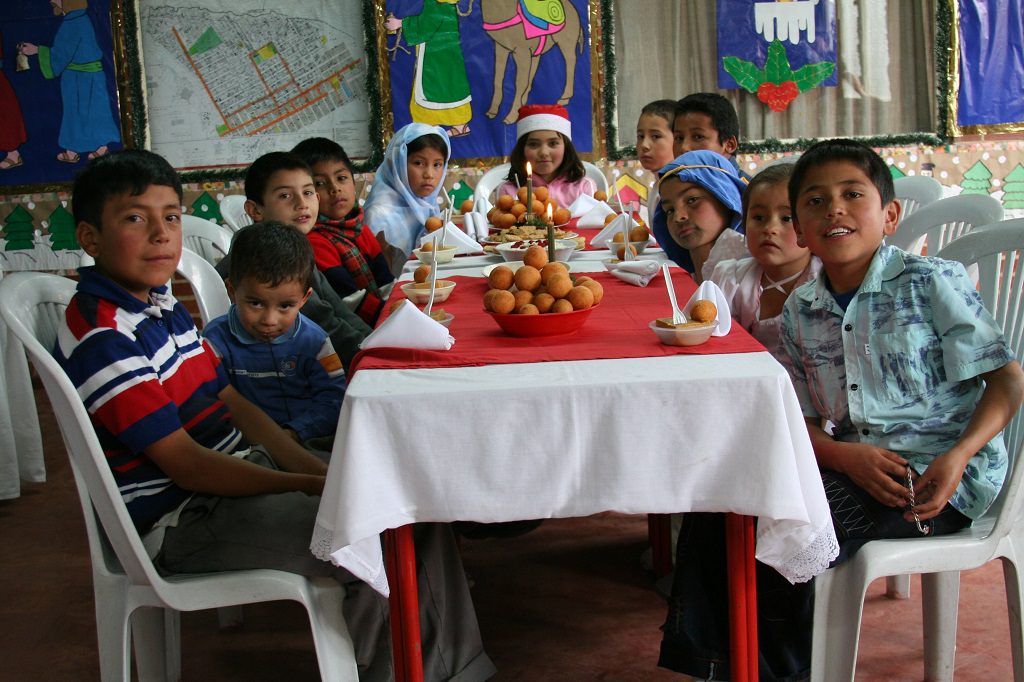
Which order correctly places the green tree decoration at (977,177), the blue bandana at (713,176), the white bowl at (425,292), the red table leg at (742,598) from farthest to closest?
the green tree decoration at (977,177), the blue bandana at (713,176), the white bowl at (425,292), the red table leg at (742,598)

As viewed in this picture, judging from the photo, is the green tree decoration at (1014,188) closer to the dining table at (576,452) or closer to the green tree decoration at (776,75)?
the green tree decoration at (776,75)

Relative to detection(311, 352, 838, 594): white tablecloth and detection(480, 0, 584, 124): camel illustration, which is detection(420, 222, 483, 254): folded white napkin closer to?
detection(311, 352, 838, 594): white tablecloth

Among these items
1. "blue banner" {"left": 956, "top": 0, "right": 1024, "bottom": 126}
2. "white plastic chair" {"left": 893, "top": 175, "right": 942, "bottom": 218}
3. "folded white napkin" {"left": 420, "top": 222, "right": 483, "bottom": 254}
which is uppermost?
"blue banner" {"left": 956, "top": 0, "right": 1024, "bottom": 126}

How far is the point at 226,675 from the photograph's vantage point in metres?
1.95

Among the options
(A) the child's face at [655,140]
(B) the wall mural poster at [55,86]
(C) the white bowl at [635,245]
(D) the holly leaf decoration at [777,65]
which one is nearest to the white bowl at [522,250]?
(C) the white bowl at [635,245]

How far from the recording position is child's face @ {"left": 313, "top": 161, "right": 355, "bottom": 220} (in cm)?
303

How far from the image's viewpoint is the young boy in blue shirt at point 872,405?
1.47 metres

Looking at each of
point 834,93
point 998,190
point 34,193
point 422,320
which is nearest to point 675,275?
point 422,320

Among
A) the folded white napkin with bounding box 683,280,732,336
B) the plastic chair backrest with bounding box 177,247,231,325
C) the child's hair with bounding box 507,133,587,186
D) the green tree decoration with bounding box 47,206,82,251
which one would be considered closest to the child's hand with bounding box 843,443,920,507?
the folded white napkin with bounding box 683,280,732,336

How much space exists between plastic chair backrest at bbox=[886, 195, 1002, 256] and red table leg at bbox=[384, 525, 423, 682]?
1589mm

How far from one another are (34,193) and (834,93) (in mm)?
4506

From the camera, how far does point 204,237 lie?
10.5 ft

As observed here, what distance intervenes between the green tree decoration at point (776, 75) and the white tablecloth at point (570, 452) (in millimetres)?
3982

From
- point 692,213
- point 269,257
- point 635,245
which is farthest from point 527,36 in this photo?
point 269,257
